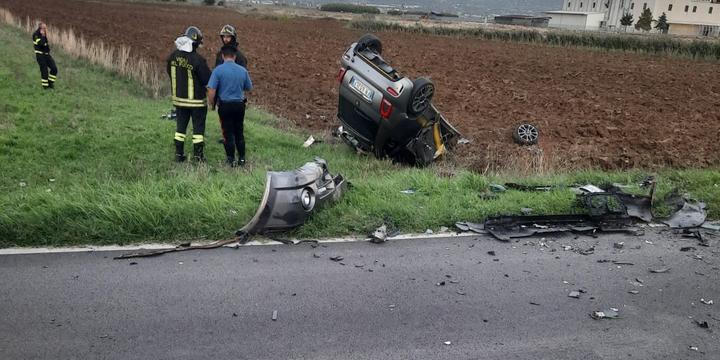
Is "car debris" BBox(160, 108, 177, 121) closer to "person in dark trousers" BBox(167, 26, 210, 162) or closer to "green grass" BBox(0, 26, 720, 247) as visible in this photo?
"green grass" BBox(0, 26, 720, 247)

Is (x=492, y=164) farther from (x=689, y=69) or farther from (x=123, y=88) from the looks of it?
(x=689, y=69)

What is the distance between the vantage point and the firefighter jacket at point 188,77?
7367 millimetres

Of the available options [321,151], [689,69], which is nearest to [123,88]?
[321,151]

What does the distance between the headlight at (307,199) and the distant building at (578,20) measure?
229 ft

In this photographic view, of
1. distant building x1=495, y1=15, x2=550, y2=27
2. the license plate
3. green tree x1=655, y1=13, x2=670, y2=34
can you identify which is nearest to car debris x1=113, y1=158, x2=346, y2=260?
the license plate

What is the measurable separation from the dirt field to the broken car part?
380 centimetres

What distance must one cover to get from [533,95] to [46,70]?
12.0m

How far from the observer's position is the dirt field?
9758 millimetres

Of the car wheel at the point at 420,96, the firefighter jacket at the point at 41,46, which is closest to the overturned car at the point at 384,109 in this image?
the car wheel at the point at 420,96

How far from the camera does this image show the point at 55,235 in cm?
486

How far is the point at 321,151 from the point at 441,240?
12.9 feet

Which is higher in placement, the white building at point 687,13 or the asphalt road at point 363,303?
the white building at point 687,13

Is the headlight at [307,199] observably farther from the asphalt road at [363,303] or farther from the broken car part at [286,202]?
the asphalt road at [363,303]

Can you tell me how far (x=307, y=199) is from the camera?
17.6 feet
